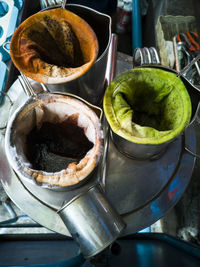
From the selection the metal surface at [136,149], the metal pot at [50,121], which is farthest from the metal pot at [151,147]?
the metal pot at [50,121]

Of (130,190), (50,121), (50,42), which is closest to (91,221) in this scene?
(130,190)

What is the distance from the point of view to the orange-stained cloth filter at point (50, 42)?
582 millimetres

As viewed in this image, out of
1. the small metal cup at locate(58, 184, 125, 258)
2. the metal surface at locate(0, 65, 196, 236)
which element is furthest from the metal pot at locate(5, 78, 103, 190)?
the metal surface at locate(0, 65, 196, 236)

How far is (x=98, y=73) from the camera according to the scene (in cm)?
73

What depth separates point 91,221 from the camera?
1.73 feet

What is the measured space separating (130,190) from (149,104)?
351 millimetres

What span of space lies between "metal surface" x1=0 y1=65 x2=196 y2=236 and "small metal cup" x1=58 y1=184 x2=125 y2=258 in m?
0.18

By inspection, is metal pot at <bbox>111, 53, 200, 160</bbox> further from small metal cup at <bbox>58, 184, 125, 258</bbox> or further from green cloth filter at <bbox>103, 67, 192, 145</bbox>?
small metal cup at <bbox>58, 184, 125, 258</bbox>

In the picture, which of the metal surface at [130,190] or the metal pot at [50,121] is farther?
the metal surface at [130,190]

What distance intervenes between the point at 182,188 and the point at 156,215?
0.52 feet

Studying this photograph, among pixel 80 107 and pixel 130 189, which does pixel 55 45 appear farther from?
pixel 130 189

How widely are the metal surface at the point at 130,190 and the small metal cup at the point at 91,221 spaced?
0.18 meters

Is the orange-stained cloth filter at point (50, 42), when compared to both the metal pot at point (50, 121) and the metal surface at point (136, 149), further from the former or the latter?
the metal surface at point (136, 149)

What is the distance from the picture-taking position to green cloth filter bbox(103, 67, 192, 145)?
1.84ft
